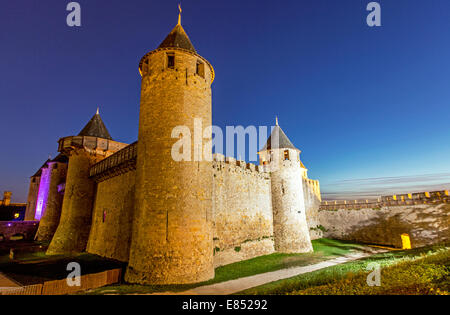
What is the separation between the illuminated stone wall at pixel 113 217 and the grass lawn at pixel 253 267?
15.4ft

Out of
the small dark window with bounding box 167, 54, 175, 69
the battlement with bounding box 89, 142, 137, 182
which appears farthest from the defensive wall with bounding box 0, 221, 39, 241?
the small dark window with bounding box 167, 54, 175, 69

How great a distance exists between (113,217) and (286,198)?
13401 millimetres

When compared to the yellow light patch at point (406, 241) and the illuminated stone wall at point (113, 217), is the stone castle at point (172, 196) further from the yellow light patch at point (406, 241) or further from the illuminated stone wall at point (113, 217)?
the yellow light patch at point (406, 241)

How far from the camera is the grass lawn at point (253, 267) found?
8680mm

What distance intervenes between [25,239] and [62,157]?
413 inches

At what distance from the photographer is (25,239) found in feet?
88.0

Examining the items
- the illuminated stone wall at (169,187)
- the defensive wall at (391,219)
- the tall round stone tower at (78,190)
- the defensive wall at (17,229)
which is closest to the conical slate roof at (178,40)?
the illuminated stone wall at (169,187)

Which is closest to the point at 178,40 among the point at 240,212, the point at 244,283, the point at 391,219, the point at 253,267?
the point at 240,212

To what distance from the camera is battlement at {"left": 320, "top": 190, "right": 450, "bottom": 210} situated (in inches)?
790

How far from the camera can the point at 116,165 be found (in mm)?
15391

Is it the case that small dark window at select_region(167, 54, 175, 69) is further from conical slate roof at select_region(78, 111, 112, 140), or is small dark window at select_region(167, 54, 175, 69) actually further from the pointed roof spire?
conical slate roof at select_region(78, 111, 112, 140)

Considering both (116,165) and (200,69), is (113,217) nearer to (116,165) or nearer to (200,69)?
(116,165)
